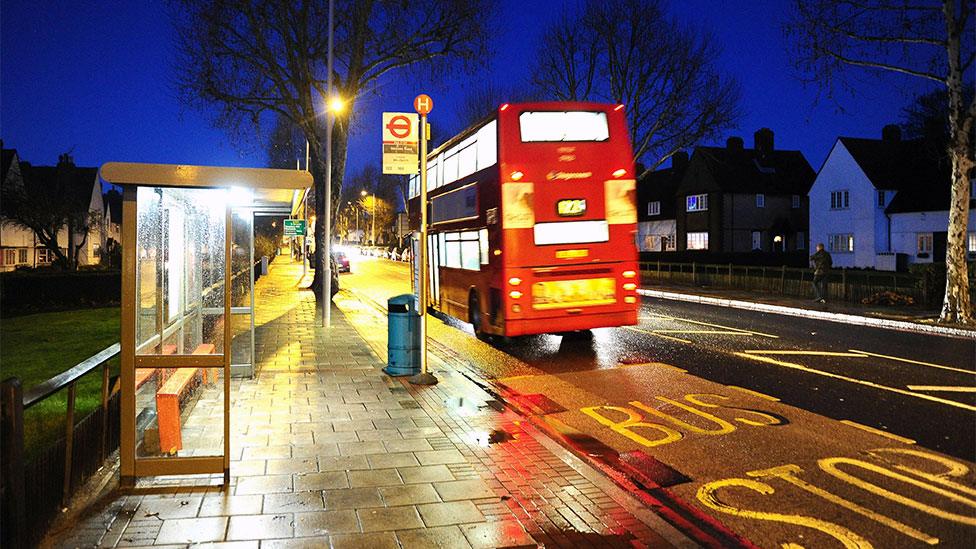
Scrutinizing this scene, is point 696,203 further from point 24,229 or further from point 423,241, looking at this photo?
point 423,241

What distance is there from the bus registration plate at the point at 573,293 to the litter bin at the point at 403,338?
2.73 meters

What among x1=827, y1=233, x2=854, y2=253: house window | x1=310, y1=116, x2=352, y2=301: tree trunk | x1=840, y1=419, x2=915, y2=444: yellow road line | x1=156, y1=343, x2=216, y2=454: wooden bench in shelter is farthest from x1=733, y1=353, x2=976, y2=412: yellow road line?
x1=827, y1=233, x2=854, y2=253: house window

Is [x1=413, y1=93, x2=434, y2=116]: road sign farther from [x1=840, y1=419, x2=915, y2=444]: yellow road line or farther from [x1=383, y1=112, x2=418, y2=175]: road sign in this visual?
[x1=840, y1=419, x2=915, y2=444]: yellow road line

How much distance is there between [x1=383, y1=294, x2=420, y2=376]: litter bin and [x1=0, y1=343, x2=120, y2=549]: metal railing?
193 inches

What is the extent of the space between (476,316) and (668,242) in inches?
1856

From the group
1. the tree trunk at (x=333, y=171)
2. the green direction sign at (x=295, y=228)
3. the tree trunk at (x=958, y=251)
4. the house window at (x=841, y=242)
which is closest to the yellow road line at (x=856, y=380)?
the tree trunk at (x=958, y=251)

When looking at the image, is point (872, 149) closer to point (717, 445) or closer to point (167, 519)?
point (717, 445)

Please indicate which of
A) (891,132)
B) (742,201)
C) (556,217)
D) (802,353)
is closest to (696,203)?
(742,201)

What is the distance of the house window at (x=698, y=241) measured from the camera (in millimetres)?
52656

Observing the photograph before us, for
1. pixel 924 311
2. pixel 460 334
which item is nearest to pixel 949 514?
pixel 460 334

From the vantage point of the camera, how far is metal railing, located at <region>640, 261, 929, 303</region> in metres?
22.2

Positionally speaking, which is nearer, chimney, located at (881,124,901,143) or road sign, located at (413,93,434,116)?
road sign, located at (413,93,434,116)

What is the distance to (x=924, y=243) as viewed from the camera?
38.9 meters

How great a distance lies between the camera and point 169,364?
5684 mm
